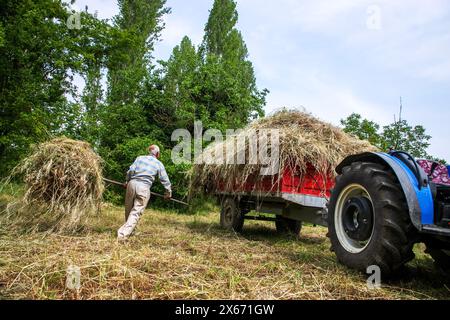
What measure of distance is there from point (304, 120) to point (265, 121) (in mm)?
725

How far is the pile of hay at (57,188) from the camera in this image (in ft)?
19.5

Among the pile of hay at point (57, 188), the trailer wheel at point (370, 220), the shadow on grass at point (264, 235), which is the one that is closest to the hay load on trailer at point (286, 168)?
the shadow on grass at point (264, 235)

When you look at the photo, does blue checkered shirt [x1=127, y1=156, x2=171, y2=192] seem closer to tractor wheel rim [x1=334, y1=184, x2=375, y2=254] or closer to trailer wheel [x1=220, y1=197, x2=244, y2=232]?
trailer wheel [x1=220, y1=197, x2=244, y2=232]

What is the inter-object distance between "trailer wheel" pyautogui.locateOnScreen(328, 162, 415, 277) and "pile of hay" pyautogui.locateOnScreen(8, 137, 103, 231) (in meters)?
3.88

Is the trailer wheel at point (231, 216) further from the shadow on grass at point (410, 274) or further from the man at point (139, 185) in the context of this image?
the shadow on grass at point (410, 274)

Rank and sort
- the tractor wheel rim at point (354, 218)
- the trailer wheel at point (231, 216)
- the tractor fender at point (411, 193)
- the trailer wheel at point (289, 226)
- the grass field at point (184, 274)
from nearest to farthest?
the grass field at point (184, 274)
the tractor fender at point (411, 193)
the tractor wheel rim at point (354, 218)
the trailer wheel at point (231, 216)
the trailer wheel at point (289, 226)

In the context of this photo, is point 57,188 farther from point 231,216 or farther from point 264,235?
point 264,235

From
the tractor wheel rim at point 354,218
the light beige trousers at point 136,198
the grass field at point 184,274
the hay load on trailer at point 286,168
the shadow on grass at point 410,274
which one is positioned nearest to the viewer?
the grass field at point 184,274

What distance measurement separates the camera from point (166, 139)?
1582 cm

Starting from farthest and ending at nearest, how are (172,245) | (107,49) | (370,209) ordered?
(107,49)
(172,245)
(370,209)

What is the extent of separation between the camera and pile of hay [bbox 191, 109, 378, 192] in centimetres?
615

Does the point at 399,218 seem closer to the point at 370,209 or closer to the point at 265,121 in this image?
the point at 370,209

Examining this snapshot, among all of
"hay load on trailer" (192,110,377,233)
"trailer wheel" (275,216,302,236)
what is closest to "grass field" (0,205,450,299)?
"hay load on trailer" (192,110,377,233)
